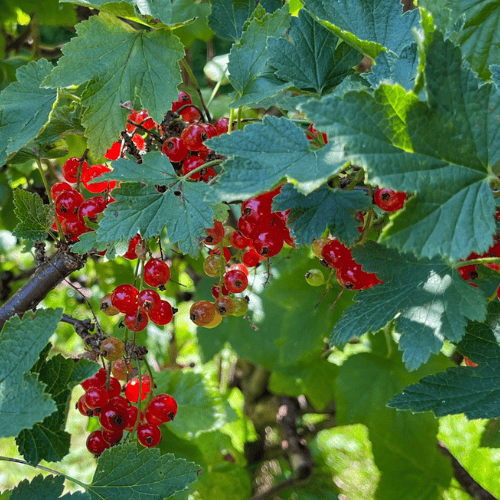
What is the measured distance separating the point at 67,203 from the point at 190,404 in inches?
26.2

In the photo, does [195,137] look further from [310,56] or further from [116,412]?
[116,412]

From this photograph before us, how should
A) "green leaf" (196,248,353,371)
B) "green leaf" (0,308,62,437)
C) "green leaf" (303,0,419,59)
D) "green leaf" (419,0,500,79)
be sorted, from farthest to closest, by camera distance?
1. "green leaf" (196,248,353,371)
2. "green leaf" (419,0,500,79)
3. "green leaf" (303,0,419,59)
4. "green leaf" (0,308,62,437)

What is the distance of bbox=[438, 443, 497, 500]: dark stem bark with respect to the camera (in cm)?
139

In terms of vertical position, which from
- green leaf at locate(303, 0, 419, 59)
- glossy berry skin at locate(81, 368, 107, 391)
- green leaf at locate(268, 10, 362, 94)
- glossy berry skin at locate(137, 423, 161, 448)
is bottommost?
glossy berry skin at locate(137, 423, 161, 448)

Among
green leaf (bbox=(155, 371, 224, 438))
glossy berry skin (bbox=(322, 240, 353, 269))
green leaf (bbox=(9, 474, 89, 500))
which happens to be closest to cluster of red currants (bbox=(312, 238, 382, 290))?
glossy berry skin (bbox=(322, 240, 353, 269))

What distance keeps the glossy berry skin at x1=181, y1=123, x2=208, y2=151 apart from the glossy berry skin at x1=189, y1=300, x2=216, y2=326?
9.9 inches

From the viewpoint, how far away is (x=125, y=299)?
31.4 inches

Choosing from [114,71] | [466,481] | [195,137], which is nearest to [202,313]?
[195,137]

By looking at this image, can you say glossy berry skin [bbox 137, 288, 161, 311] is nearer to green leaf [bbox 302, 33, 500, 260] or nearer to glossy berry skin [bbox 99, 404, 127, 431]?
glossy berry skin [bbox 99, 404, 127, 431]

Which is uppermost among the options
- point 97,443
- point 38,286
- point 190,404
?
point 38,286

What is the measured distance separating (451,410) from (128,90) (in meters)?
0.63

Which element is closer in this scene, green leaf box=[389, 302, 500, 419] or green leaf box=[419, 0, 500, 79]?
green leaf box=[389, 302, 500, 419]

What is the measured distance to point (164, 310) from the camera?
81cm

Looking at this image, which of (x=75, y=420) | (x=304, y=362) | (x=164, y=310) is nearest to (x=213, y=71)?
(x=164, y=310)
